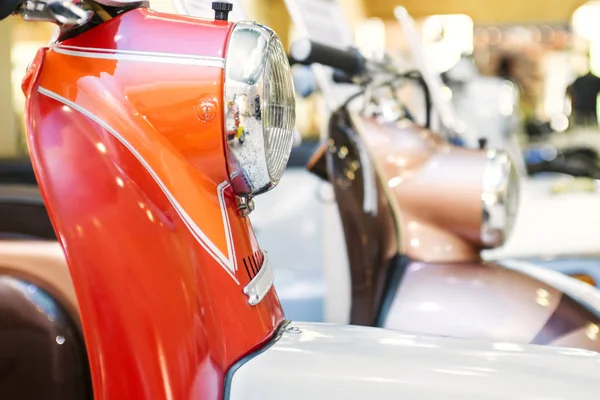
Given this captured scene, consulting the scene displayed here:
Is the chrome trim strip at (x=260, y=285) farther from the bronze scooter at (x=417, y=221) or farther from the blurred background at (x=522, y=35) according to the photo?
the blurred background at (x=522, y=35)

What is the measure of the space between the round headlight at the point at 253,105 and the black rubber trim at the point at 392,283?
51cm

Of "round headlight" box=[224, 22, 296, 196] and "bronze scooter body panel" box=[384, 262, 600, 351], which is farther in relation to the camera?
"bronze scooter body panel" box=[384, 262, 600, 351]

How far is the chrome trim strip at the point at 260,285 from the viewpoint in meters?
0.62

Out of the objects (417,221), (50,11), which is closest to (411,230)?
(417,221)

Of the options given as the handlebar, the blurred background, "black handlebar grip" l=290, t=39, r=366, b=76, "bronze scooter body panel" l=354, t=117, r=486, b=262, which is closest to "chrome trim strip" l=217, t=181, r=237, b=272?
the handlebar

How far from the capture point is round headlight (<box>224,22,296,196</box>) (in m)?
0.58

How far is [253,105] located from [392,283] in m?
0.59

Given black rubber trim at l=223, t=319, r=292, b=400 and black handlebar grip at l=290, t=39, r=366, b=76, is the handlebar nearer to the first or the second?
black rubber trim at l=223, t=319, r=292, b=400

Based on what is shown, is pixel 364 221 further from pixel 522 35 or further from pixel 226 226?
pixel 522 35

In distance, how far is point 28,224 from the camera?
78 cm

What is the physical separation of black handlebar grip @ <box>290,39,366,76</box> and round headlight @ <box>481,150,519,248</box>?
0.80ft

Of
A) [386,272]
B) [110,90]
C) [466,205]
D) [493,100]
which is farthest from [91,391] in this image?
[493,100]

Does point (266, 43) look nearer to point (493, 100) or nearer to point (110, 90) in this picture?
point (110, 90)

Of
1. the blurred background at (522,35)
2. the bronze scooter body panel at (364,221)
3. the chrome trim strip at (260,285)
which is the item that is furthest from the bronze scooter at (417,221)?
the blurred background at (522,35)
